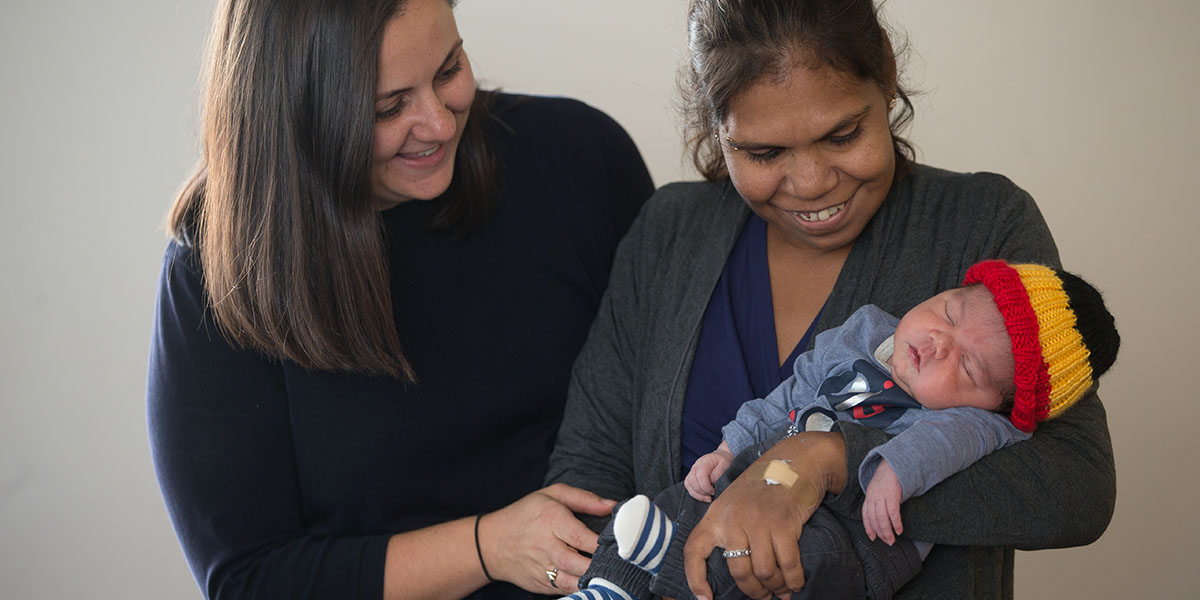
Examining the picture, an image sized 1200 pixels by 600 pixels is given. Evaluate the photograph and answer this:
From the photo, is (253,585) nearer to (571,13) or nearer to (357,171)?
(357,171)

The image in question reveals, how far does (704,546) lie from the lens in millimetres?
1386

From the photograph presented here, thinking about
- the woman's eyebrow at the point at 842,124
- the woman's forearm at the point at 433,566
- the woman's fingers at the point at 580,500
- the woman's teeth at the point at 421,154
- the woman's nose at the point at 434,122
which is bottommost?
the woman's forearm at the point at 433,566

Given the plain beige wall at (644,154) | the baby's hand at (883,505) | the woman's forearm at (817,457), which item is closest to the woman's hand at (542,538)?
the woman's forearm at (817,457)

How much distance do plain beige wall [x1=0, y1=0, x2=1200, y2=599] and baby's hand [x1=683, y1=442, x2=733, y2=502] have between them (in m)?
1.20

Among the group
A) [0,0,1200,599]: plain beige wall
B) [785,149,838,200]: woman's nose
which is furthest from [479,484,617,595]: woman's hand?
[0,0,1200,599]: plain beige wall

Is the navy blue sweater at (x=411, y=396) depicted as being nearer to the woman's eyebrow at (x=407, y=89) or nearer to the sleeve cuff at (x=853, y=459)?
the woman's eyebrow at (x=407, y=89)

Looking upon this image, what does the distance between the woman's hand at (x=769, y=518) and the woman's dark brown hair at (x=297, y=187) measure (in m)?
0.66

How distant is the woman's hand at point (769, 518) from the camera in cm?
132

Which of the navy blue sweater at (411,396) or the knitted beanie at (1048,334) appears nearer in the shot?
the knitted beanie at (1048,334)

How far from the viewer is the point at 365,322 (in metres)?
1.72

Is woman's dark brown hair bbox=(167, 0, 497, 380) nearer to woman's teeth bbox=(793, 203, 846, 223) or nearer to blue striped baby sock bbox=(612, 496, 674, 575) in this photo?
blue striped baby sock bbox=(612, 496, 674, 575)

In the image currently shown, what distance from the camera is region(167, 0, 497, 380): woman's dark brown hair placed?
61.2 inches

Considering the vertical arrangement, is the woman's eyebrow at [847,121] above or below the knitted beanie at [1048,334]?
above

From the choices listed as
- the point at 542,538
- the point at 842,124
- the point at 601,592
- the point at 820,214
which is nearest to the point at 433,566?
the point at 542,538
